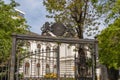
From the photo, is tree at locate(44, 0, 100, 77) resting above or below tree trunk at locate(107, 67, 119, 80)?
above

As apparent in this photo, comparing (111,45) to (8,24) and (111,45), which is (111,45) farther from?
(8,24)

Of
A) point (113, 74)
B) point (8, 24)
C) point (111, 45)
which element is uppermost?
point (8, 24)

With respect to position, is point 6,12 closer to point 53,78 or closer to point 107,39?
point 107,39

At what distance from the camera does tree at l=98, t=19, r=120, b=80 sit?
16906 millimetres

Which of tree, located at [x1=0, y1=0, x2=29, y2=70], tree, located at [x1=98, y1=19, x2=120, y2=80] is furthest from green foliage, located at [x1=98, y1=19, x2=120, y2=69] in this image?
tree, located at [x1=0, y1=0, x2=29, y2=70]

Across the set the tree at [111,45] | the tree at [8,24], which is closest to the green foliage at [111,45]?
the tree at [111,45]

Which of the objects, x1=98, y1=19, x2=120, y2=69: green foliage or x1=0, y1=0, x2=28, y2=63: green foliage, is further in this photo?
x1=0, y1=0, x2=28, y2=63: green foliage

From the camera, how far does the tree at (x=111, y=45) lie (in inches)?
666

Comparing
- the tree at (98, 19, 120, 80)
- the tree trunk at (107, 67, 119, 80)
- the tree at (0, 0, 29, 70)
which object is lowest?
the tree trunk at (107, 67, 119, 80)

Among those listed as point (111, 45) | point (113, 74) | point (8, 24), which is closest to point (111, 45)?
point (111, 45)

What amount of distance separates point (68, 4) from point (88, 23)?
2.11m

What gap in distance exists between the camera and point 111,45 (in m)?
17.8

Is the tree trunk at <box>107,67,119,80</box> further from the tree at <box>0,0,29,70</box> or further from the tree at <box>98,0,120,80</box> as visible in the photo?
the tree at <box>0,0,29,70</box>

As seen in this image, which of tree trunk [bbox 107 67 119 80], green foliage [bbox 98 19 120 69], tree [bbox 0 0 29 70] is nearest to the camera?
green foliage [bbox 98 19 120 69]
